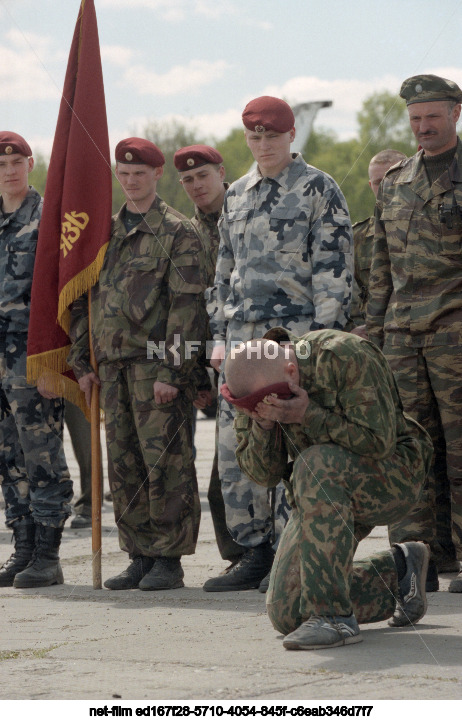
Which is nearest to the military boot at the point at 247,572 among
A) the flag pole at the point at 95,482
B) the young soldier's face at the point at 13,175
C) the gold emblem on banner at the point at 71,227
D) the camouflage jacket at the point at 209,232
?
the flag pole at the point at 95,482

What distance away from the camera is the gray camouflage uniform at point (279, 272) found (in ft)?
18.5

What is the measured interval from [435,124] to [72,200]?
201 cm

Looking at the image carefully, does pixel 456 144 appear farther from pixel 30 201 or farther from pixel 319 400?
pixel 30 201

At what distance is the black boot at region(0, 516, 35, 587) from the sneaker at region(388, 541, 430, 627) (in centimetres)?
251

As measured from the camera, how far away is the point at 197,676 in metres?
3.68

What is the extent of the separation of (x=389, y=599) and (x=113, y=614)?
134 centimetres

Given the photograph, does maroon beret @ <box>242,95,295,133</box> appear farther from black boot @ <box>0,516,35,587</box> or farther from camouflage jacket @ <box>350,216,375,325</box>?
black boot @ <box>0,516,35,587</box>

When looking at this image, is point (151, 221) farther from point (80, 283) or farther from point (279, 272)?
point (279, 272)

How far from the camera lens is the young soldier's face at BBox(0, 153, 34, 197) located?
253 inches

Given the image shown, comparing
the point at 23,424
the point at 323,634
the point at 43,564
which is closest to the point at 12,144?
the point at 23,424

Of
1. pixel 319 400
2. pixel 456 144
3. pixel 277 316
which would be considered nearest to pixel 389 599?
pixel 319 400

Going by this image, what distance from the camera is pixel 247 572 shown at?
5.75 m

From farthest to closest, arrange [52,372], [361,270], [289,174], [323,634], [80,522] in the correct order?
[80,522]
[361,270]
[52,372]
[289,174]
[323,634]

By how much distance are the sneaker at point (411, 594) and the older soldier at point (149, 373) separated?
1.68 m
